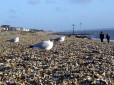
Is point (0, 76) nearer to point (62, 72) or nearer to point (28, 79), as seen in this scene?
point (28, 79)

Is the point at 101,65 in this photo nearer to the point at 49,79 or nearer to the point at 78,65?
the point at 78,65

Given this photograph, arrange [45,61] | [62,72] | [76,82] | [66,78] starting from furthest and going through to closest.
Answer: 1. [45,61]
2. [62,72]
3. [66,78]
4. [76,82]

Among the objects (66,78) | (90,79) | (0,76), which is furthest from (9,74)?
(90,79)

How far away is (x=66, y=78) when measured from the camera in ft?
34.0

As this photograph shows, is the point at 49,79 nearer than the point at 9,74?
Yes

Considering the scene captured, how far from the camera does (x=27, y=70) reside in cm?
1183

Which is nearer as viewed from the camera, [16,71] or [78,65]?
[16,71]

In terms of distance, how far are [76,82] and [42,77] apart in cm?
119

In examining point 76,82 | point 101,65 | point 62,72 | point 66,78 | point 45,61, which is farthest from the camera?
point 45,61

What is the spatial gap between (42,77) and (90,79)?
4.63 ft

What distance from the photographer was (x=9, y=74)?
11.0 meters

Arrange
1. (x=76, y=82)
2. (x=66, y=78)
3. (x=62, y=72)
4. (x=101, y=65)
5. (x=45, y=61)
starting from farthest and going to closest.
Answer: (x=45, y=61), (x=101, y=65), (x=62, y=72), (x=66, y=78), (x=76, y=82)

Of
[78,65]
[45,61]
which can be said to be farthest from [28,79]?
[45,61]

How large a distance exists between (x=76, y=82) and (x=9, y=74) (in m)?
2.31
